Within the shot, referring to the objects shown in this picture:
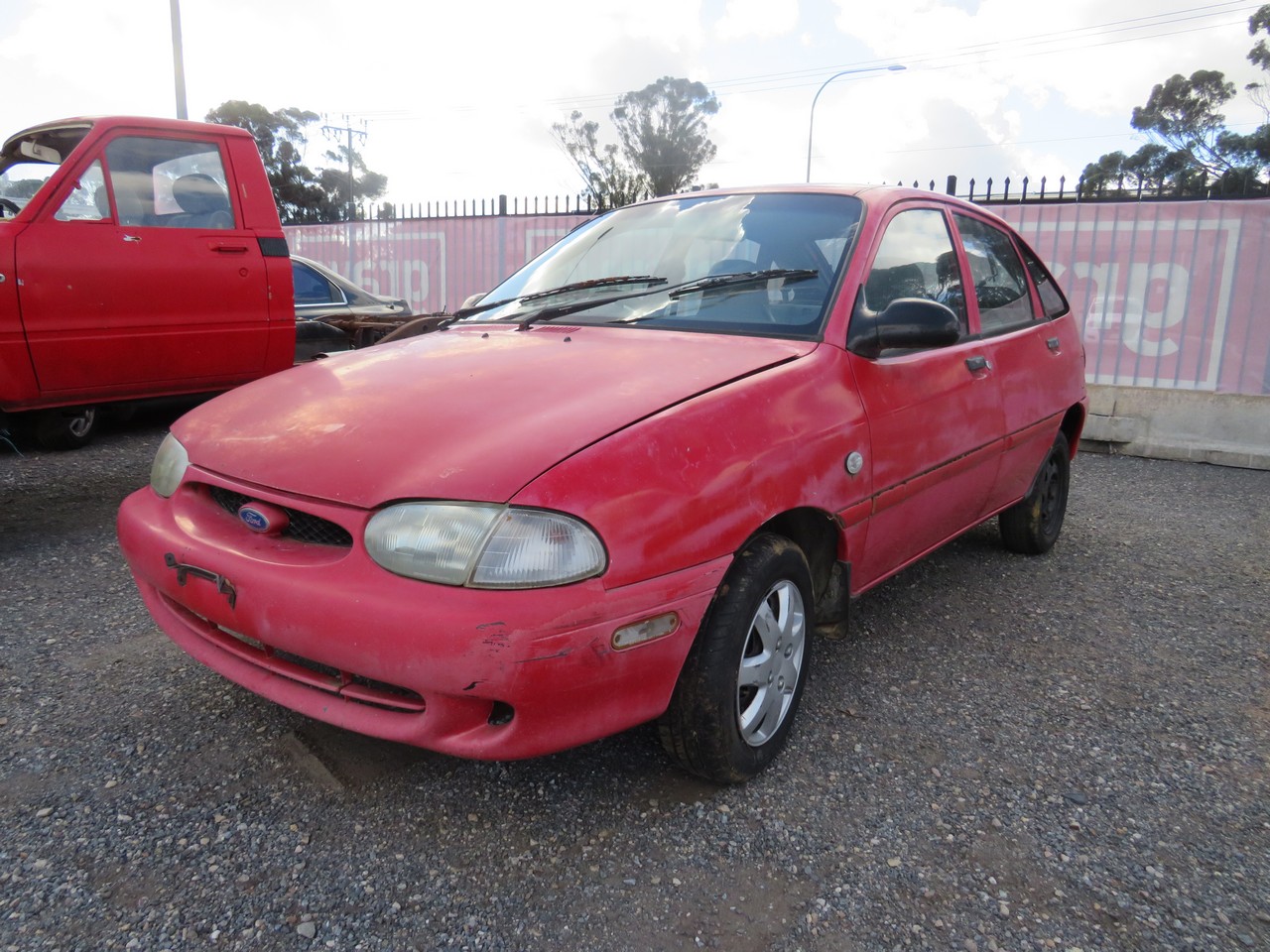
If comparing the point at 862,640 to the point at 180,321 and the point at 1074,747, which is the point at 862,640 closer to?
the point at 1074,747

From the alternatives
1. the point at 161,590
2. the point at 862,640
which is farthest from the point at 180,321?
the point at 862,640

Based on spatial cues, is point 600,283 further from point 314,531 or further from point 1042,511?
point 1042,511

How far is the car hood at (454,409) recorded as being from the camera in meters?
1.96

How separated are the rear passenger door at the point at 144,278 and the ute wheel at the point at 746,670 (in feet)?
13.7

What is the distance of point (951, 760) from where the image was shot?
2.51 m

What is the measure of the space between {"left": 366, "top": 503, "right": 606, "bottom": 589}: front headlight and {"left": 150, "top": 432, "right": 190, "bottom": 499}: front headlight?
0.86 m

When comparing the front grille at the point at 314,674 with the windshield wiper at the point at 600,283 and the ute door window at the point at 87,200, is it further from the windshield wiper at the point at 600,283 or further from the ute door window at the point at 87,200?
the ute door window at the point at 87,200

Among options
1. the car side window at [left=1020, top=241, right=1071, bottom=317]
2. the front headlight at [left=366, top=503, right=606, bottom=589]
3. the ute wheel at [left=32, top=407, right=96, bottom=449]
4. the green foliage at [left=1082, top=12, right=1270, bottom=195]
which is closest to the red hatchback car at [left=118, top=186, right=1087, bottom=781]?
the front headlight at [left=366, top=503, right=606, bottom=589]

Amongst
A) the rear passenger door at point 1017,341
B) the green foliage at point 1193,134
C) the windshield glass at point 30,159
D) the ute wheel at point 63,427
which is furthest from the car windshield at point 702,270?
the green foliage at point 1193,134

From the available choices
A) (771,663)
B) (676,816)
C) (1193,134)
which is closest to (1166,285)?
(771,663)

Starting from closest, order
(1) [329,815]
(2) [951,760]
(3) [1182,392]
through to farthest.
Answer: (1) [329,815]
(2) [951,760]
(3) [1182,392]

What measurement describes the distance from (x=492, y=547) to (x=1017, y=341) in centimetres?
271

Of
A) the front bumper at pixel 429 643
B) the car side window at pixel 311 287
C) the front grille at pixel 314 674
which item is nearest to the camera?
the front bumper at pixel 429 643

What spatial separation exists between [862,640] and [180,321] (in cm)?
418
